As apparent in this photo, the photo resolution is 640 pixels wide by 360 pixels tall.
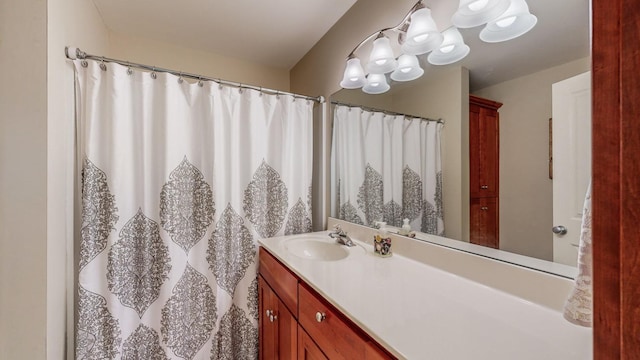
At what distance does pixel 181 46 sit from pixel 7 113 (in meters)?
1.33

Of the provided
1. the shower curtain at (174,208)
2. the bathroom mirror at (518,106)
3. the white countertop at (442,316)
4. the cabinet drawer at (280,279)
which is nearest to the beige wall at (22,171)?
the shower curtain at (174,208)

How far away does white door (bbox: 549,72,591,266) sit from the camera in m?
0.69

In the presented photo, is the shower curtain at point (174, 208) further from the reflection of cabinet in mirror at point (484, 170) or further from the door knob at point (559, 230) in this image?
the door knob at point (559, 230)

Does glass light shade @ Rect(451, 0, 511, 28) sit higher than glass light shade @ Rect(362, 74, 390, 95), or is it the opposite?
glass light shade @ Rect(451, 0, 511, 28)

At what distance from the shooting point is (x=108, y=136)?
1241 millimetres

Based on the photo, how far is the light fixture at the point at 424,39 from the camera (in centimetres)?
85

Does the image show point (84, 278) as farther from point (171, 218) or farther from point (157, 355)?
point (157, 355)

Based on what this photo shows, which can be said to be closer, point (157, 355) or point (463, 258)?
point (463, 258)

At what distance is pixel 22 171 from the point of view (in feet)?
3.18

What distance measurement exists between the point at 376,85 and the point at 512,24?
Result: 0.68 m

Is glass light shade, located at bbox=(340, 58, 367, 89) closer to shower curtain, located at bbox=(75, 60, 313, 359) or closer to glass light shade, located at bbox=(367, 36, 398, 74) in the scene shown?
glass light shade, located at bbox=(367, 36, 398, 74)

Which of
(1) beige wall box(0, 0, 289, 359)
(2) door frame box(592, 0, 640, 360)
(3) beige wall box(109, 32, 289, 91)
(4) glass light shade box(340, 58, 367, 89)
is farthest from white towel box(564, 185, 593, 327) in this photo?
(3) beige wall box(109, 32, 289, 91)

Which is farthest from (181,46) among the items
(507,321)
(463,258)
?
(507,321)

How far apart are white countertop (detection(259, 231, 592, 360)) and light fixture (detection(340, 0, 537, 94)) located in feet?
2.93
